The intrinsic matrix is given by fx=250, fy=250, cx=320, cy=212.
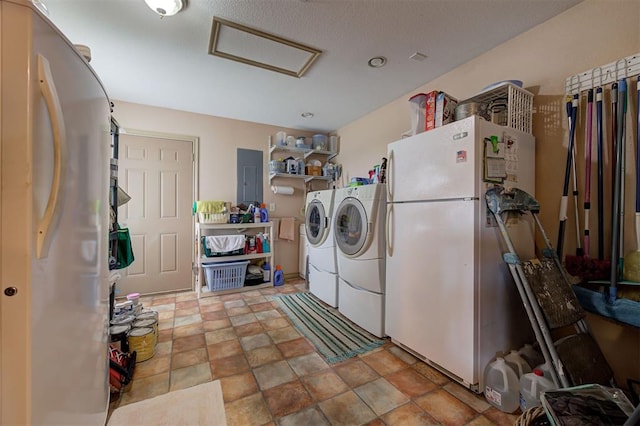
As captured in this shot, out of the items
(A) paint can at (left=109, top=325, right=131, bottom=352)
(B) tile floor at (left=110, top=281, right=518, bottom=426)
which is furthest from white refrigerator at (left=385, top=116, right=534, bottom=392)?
(A) paint can at (left=109, top=325, right=131, bottom=352)

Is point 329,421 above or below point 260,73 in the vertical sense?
below

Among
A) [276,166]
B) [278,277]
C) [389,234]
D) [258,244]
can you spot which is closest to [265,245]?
[258,244]

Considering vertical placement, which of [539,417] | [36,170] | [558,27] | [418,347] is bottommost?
[418,347]

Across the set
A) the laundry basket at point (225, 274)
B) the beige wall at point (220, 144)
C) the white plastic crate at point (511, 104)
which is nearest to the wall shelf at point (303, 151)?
the beige wall at point (220, 144)

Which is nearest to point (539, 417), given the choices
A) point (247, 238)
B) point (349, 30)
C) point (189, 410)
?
point (189, 410)

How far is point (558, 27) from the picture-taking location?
162 cm

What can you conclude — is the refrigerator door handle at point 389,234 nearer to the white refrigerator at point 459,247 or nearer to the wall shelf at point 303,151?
the white refrigerator at point 459,247

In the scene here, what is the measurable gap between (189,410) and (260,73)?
261cm

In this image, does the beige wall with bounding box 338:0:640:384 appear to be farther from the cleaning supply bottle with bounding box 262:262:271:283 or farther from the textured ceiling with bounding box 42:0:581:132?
the cleaning supply bottle with bounding box 262:262:271:283

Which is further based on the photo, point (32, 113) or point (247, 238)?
point (247, 238)

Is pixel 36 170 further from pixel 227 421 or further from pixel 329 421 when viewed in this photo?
pixel 329 421

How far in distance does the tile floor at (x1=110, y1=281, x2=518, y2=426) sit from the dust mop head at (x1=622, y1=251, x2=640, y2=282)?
0.97 m

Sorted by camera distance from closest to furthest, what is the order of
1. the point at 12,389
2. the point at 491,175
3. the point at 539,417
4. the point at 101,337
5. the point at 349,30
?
the point at 12,389 → the point at 539,417 → the point at 101,337 → the point at 491,175 → the point at 349,30

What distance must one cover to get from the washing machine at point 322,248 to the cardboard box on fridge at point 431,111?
3.98 feet
